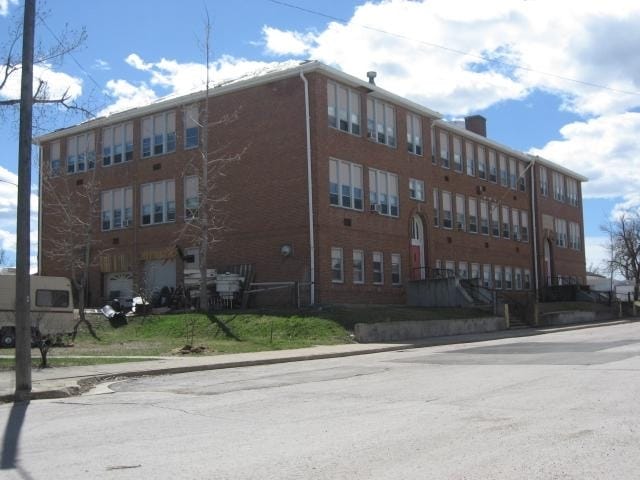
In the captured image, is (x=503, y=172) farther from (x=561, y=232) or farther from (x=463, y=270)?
(x=463, y=270)

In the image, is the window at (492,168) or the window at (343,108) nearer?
the window at (343,108)

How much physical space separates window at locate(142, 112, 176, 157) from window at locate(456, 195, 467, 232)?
57.2 ft

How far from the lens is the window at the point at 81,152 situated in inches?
1556

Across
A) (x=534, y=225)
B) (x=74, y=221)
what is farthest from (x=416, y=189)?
(x=74, y=221)

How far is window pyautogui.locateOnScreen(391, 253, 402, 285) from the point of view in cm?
3466

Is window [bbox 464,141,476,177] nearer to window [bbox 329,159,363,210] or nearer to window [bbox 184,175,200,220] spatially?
window [bbox 329,159,363,210]

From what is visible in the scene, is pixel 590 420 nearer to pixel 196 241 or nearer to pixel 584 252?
pixel 196 241

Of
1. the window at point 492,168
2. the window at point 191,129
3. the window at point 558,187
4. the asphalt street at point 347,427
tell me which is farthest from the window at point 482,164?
the asphalt street at point 347,427

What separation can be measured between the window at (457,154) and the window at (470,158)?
816 millimetres

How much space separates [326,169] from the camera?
31.1 metres

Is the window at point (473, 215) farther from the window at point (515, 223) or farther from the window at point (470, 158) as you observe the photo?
the window at point (515, 223)

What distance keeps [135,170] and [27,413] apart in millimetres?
28219

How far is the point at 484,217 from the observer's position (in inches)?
1790

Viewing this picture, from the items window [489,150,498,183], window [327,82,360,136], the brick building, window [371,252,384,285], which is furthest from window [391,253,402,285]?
window [489,150,498,183]
